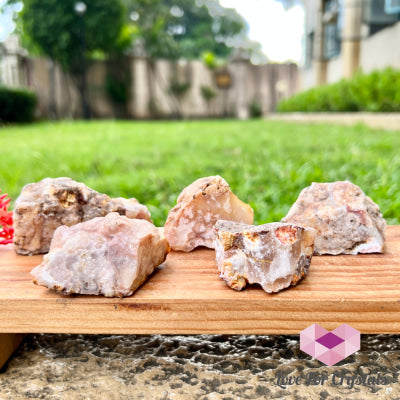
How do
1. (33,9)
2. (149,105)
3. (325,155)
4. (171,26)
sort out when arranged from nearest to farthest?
(325,155), (33,9), (149,105), (171,26)

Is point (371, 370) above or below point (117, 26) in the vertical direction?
below

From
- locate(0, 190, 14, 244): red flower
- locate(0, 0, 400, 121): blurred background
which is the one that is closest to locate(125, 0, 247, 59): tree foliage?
locate(0, 0, 400, 121): blurred background

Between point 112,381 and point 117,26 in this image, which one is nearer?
point 112,381

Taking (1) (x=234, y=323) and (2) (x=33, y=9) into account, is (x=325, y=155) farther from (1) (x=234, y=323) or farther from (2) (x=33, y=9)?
(2) (x=33, y=9)

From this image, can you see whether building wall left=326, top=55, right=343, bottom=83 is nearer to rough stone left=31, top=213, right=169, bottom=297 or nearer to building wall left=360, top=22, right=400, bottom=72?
building wall left=360, top=22, right=400, bottom=72

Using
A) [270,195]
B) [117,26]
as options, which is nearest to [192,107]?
[117,26]

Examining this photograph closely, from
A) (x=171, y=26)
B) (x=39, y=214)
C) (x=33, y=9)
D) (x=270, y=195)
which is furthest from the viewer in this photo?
(x=171, y=26)

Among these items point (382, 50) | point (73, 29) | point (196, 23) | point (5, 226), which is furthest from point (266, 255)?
point (196, 23)
